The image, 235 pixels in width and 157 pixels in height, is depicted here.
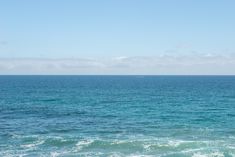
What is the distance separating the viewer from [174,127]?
59844 millimetres

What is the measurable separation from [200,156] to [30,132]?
25595mm

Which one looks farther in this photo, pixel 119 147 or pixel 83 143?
pixel 83 143

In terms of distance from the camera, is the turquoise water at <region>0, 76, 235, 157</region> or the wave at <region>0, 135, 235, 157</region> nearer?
the wave at <region>0, 135, 235, 157</region>

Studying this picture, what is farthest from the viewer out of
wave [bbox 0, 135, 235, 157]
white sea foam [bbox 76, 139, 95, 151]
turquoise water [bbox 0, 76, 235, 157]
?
white sea foam [bbox 76, 139, 95, 151]

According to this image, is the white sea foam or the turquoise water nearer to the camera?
the turquoise water

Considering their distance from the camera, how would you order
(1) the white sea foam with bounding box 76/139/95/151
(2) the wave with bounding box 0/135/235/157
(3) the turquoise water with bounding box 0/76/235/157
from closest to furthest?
1. (2) the wave with bounding box 0/135/235/157
2. (3) the turquoise water with bounding box 0/76/235/157
3. (1) the white sea foam with bounding box 76/139/95/151

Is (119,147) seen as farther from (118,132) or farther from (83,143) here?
(118,132)

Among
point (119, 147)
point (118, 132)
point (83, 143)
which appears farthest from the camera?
point (118, 132)

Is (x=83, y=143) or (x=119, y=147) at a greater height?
(x=83, y=143)

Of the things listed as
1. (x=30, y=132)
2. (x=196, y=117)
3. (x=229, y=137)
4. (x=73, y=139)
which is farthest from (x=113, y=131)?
(x=196, y=117)

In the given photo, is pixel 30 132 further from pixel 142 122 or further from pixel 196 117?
pixel 196 117

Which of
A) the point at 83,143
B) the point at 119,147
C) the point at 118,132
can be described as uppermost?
the point at 118,132

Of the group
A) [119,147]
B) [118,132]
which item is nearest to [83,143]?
[119,147]

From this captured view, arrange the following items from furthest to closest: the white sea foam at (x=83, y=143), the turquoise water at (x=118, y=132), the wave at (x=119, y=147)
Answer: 1. the white sea foam at (x=83, y=143)
2. the turquoise water at (x=118, y=132)
3. the wave at (x=119, y=147)
